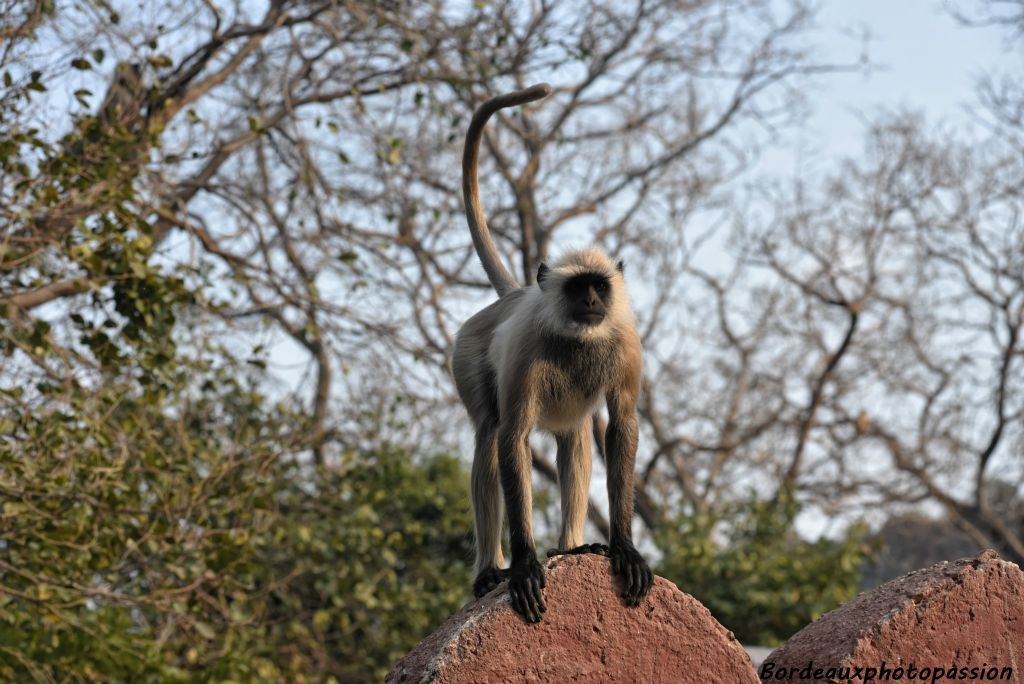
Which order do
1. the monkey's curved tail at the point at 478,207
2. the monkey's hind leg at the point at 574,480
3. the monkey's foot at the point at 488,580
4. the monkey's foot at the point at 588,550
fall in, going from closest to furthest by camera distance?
the monkey's foot at the point at 588,550 → the monkey's foot at the point at 488,580 → the monkey's hind leg at the point at 574,480 → the monkey's curved tail at the point at 478,207

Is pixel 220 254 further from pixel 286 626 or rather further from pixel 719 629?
pixel 719 629

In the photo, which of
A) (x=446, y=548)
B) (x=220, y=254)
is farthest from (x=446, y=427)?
(x=220, y=254)

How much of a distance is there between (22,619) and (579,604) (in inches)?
121

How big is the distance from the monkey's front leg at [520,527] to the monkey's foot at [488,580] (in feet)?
0.90

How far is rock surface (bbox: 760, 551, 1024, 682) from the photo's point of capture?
2.98m

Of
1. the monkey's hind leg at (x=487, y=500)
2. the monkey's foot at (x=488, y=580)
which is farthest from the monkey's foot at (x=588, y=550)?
the monkey's hind leg at (x=487, y=500)

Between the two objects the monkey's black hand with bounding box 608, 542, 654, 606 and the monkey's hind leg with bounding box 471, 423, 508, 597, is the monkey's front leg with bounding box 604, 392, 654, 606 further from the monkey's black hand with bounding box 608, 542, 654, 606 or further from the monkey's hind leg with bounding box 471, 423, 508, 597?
the monkey's hind leg with bounding box 471, 423, 508, 597

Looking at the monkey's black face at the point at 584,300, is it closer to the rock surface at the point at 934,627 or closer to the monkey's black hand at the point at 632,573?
the monkey's black hand at the point at 632,573

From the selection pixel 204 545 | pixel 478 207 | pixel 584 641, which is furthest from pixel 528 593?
pixel 204 545

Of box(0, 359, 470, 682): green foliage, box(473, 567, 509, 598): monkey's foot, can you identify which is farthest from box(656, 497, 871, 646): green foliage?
box(473, 567, 509, 598): monkey's foot

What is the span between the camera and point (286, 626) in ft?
26.1

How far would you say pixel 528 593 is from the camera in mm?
2844

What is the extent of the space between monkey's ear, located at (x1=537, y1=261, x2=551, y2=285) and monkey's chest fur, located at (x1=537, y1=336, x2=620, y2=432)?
21 centimetres

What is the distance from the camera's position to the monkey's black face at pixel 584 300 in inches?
130
